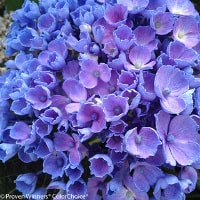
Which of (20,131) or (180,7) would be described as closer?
(20,131)

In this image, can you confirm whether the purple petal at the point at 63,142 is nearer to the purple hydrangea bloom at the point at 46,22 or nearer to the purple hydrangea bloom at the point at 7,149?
the purple hydrangea bloom at the point at 7,149

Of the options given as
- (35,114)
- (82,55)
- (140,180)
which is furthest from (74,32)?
(140,180)

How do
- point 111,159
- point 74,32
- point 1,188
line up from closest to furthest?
point 111,159 → point 74,32 → point 1,188

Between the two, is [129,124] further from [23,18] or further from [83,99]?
[23,18]

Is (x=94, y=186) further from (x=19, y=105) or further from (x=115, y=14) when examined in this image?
(x=115, y=14)

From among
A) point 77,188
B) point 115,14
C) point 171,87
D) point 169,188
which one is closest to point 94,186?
point 77,188

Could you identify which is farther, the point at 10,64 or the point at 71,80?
the point at 10,64

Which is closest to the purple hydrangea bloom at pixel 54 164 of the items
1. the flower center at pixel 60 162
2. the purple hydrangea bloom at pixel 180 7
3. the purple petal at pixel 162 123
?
the flower center at pixel 60 162
